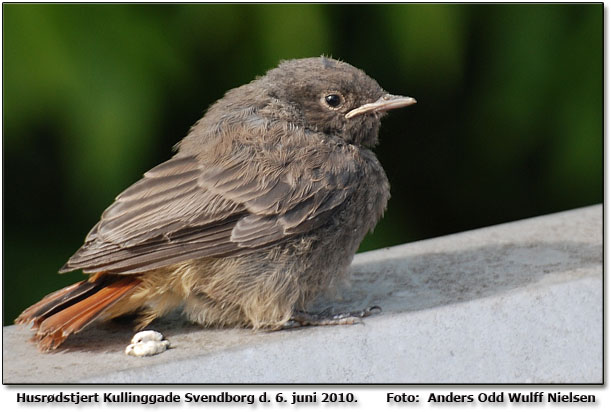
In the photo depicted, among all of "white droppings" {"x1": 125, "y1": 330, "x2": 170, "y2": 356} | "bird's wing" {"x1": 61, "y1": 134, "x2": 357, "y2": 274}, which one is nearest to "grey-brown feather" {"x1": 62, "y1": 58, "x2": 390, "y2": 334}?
"bird's wing" {"x1": 61, "y1": 134, "x2": 357, "y2": 274}

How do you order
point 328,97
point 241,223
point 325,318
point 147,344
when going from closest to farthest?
point 147,344 < point 241,223 < point 325,318 < point 328,97

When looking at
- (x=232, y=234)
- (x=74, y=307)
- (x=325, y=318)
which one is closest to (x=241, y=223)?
(x=232, y=234)

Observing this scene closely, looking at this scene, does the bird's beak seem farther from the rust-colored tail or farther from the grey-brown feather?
the rust-colored tail

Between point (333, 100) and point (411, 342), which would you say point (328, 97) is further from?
point (411, 342)

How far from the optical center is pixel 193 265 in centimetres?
373

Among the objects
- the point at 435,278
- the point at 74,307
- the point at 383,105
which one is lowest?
the point at 435,278

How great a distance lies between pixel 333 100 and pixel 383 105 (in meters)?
0.23

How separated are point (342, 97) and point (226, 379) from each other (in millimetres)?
1340

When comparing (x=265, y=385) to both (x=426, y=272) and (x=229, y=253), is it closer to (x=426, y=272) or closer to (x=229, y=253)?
(x=229, y=253)

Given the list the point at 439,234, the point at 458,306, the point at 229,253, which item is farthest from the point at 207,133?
the point at 439,234

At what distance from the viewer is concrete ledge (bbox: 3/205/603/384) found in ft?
11.6

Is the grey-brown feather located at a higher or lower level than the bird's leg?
higher

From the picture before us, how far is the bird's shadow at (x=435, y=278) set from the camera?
3.94 meters

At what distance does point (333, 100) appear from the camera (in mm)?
4113
